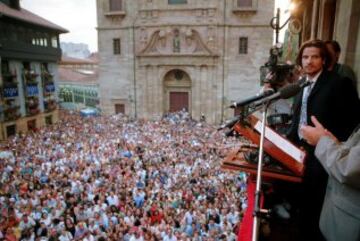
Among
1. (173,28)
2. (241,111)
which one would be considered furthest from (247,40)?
(241,111)

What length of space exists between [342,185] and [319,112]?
0.99 metres

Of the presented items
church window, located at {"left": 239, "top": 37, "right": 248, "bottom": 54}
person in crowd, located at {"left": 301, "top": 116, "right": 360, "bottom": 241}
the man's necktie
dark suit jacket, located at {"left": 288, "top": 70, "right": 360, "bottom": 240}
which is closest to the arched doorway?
church window, located at {"left": 239, "top": 37, "right": 248, "bottom": 54}

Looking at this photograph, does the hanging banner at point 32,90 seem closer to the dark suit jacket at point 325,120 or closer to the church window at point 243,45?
the church window at point 243,45

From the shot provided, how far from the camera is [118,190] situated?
1158cm

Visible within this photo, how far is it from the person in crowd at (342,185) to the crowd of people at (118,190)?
625 centimetres

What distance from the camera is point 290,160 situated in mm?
2855

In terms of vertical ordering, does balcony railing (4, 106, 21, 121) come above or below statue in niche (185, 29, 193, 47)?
below

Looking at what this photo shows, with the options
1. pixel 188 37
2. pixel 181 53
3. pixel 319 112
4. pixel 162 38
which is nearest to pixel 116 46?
pixel 162 38

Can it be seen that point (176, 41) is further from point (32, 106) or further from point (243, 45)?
point (32, 106)

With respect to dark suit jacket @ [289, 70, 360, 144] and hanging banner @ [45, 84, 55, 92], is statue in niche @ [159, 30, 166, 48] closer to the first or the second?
hanging banner @ [45, 84, 55, 92]

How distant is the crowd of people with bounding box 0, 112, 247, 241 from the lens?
892 cm

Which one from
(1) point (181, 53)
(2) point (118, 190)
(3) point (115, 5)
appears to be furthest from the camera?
(3) point (115, 5)

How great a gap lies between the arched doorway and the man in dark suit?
27610mm

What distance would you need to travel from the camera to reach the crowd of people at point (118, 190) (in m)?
8.92
